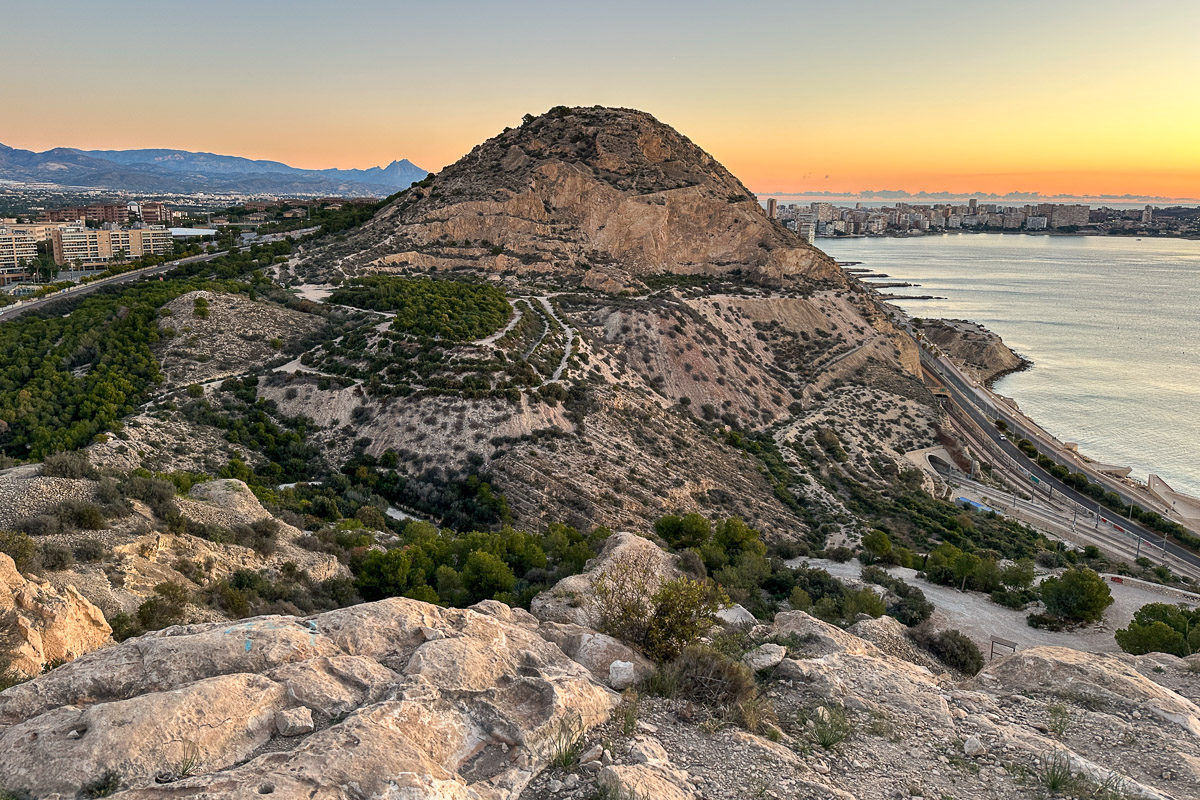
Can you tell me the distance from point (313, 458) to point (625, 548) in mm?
18553

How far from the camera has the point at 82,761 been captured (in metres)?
6.11

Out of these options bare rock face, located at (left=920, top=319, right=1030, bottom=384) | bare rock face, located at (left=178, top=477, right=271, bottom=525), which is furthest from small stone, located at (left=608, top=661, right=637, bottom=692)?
bare rock face, located at (left=920, top=319, right=1030, bottom=384)

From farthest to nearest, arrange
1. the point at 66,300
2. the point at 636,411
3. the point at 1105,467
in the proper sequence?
1. the point at 1105,467
2. the point at 66,300
3. the point at 636,411

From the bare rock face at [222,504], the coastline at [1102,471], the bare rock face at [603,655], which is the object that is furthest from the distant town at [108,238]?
the bare rock face at [603,655]

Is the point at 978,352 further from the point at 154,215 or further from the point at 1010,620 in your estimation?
the point at 154,215

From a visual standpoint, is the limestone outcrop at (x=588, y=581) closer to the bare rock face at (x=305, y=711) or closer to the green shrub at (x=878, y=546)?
the bare rock face at (x=305, y=711)

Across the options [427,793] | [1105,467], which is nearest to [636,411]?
[427,793]

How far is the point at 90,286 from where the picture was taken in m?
55.3

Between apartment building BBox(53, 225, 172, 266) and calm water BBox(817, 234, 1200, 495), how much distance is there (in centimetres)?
11384

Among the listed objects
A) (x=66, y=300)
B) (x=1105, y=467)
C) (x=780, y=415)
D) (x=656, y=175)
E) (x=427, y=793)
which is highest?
(x=656, y=175)

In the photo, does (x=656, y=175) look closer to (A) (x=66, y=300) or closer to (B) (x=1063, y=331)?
(A) (x=66, y=300)

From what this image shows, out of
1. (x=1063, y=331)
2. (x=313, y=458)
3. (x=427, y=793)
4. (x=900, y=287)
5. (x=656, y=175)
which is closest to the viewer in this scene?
(x=427, y=793)

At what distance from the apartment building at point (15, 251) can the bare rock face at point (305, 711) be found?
109395 millimetres

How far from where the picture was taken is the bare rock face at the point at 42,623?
29.7 ft
